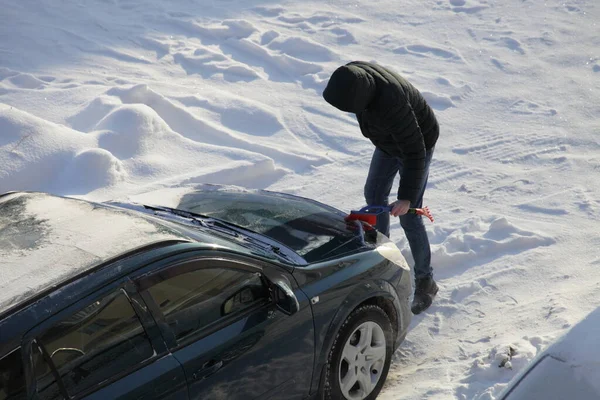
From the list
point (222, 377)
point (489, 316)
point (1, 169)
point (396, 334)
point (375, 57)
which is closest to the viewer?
point (222, 377)

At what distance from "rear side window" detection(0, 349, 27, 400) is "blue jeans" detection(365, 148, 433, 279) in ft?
10.3

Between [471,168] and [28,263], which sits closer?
[28,263]

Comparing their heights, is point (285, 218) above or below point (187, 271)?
below

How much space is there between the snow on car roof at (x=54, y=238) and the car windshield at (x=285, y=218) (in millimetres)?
878

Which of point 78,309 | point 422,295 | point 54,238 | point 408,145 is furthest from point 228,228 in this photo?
point 422,295

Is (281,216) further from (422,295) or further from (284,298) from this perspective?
(422,295)

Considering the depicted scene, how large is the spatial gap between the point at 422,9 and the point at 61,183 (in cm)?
698

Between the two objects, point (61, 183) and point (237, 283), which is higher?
point (237, 283)

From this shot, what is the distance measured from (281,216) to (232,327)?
4.05ft

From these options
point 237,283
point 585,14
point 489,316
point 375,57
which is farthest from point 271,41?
point 237,283

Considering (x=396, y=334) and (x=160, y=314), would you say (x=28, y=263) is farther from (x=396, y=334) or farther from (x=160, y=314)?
(x=396, y=334)

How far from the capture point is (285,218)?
4.81 metres

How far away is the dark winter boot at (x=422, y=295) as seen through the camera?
560 centimetres

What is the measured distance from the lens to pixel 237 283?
382 centimetres
